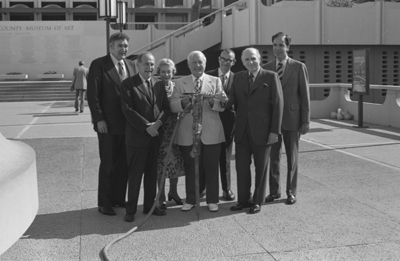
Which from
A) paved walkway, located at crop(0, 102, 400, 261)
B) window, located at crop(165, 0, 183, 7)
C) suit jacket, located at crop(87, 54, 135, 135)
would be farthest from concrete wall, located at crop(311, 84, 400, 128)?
window, located at crop(165, 0, 183, 7)

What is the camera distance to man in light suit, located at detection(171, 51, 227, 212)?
20.4 feet

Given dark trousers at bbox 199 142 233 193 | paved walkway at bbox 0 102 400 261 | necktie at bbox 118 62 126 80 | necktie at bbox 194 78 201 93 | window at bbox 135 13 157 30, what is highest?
window at bbox 135 13 157 30

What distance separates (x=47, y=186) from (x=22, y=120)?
32.9ft

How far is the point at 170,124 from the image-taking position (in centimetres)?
645

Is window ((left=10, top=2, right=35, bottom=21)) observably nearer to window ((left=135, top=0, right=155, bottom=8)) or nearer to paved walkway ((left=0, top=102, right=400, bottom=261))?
window ((left=135, top=0, right=155, bottom=8))

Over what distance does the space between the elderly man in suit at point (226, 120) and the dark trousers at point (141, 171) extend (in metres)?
0.95

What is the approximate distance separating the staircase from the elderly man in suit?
21577 mm

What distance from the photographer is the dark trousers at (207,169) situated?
6348 mm

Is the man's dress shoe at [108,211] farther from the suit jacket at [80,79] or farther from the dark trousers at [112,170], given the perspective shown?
the suit jacket at [80,79]

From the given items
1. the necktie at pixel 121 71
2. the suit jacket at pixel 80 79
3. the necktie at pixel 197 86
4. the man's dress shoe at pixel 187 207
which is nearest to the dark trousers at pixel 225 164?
the man's dress shoe at pixel 187 207

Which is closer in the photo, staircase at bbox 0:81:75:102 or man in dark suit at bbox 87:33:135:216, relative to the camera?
man in dark suit at bbox 87:33:135:216

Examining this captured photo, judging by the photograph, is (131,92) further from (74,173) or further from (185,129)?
(74,173)

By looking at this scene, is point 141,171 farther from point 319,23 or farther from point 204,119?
point 319,23

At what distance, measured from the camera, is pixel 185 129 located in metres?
6.33
